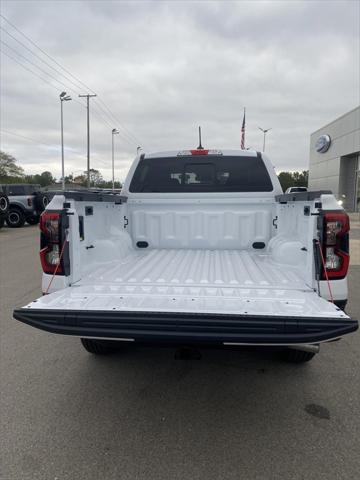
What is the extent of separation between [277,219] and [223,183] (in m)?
0.83

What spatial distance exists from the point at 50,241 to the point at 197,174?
7.56 feet

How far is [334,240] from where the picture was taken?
2.71m

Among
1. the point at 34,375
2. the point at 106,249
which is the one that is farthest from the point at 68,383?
the point at 106,249

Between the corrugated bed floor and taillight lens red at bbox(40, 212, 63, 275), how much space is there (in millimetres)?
274

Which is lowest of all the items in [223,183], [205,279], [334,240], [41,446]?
[41,446]

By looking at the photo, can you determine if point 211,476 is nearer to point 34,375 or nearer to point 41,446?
point 41,446

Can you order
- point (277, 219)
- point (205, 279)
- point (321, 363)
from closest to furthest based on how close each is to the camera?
point (205, 279), point (321, 363), point (277, 219)

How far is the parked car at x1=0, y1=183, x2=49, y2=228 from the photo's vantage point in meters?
18.5

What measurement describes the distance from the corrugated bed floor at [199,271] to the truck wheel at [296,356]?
31.0 inches

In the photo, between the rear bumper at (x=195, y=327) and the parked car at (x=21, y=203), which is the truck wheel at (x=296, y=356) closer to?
the rear bumper at (x=195, y=327)

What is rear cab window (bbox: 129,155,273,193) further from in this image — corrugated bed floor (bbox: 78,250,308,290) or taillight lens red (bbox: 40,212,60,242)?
taillight lens red (bbox: 40,212,60,242)

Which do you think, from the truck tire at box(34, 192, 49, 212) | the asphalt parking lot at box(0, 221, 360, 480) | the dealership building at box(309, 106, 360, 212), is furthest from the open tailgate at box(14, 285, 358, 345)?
the dealership building at box(309, 106, 360, 212)

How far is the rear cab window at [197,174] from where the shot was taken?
15.0 ft

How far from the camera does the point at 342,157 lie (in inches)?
1170
